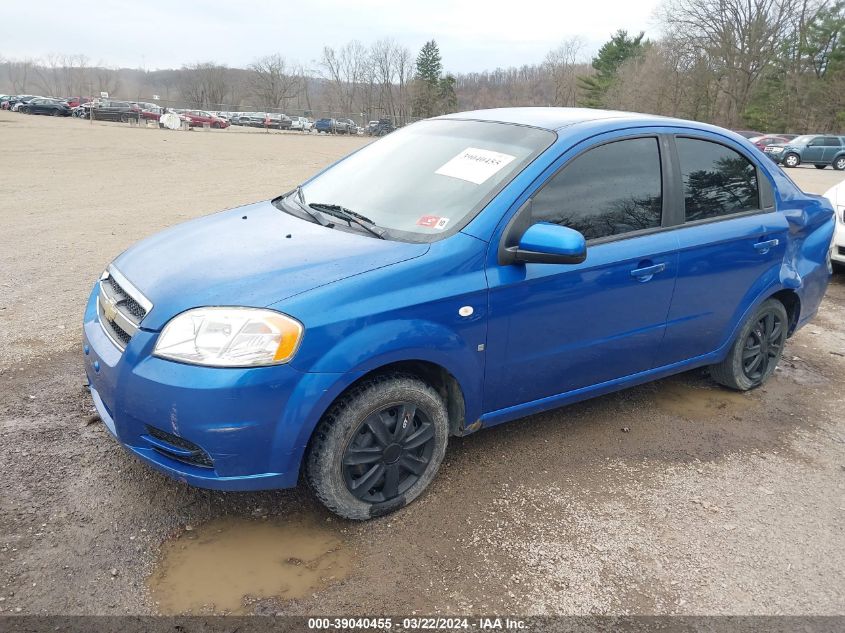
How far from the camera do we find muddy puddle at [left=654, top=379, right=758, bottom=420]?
413 centimetres

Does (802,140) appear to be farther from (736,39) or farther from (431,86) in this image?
(431,86)

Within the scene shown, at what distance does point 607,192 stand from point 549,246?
74 cm

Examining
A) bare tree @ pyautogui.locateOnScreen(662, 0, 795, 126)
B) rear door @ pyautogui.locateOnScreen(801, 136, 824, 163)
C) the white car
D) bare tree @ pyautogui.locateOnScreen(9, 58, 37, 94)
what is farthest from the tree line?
bare tree @ pyautogui.locateOnScreen(9, 58, 37, 94)

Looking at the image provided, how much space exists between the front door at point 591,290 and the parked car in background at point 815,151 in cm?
3016

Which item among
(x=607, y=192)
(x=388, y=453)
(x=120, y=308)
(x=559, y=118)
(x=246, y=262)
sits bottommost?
(x=388, y=453)

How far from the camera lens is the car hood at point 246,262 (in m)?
2.56

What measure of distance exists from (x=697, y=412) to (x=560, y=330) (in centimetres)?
154

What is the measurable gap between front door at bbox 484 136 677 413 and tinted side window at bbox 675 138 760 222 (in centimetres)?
25

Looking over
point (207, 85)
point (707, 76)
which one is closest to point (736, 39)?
point (707, 76)

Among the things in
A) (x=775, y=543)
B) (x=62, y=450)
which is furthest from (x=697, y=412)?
(x=62, y=450)

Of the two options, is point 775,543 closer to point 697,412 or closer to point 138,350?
point 697,412

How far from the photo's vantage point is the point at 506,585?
2.53 metres

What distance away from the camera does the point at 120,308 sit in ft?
9.23

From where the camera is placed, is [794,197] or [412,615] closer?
[412,615]
